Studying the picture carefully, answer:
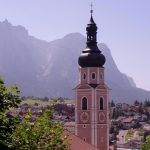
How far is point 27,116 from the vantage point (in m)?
14.4

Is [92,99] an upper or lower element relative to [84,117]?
upper

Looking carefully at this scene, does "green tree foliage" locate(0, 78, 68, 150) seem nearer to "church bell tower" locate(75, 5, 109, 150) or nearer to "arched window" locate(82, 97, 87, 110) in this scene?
"church bell tower" locate(75, 5, 109, 150)

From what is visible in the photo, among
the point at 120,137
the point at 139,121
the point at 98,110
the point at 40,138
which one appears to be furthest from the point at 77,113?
the point at 139,121

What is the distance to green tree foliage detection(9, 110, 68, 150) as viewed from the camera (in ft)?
46.0

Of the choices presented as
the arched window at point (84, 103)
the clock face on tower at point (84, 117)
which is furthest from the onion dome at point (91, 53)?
the clock face on tower at point (84, 117)

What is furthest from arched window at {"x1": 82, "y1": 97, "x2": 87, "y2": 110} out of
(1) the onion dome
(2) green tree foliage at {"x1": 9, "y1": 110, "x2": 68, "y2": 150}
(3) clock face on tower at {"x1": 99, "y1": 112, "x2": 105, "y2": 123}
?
(2) green tree foliage at {"x1": 9, "y1": 110, "x2": 68, "y2": 150}

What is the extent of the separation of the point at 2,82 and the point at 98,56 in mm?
34987

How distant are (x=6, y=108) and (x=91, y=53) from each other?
3564 cm

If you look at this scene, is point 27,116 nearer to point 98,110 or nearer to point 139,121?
point 98,110

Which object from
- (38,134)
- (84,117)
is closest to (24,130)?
(38,134)

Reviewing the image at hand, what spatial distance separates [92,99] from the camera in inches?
1877

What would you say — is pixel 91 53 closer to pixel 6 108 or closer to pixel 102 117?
pixel 102 117

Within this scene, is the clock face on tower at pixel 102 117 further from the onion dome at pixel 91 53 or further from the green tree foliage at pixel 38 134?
the green tree foliage at pixel 38 134

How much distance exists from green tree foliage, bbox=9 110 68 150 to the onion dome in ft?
105
